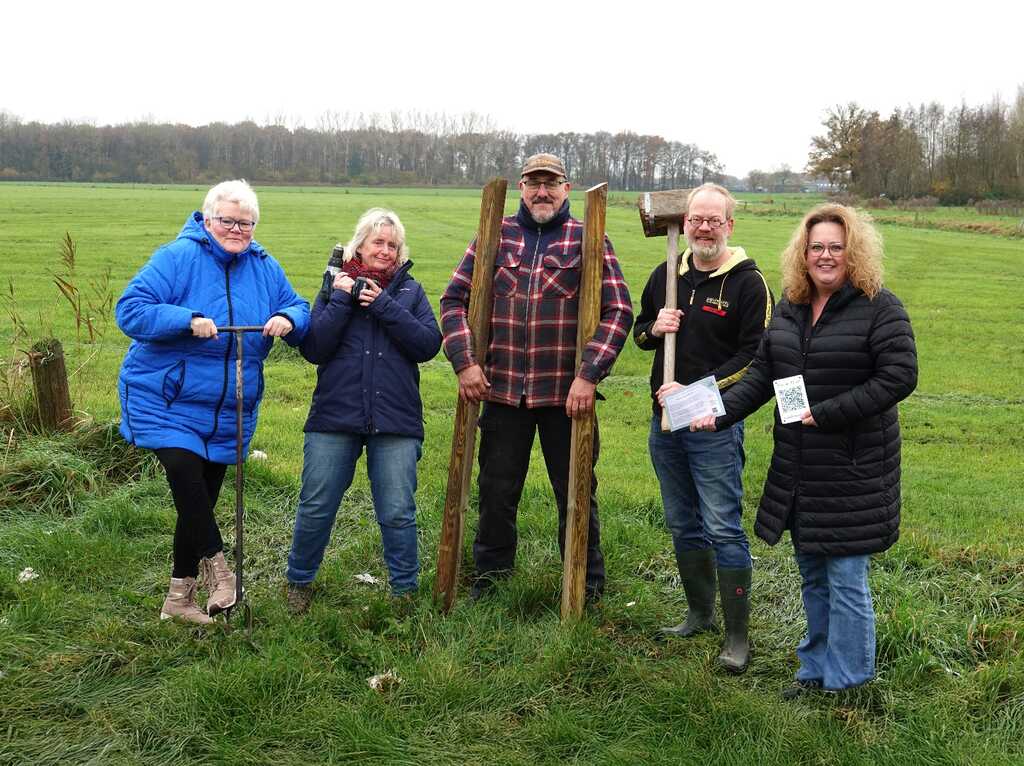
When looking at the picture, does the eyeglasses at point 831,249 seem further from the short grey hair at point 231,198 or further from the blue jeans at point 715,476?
the short grey hair at point 231,198

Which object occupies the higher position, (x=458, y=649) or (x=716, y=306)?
(x=716, y=306)

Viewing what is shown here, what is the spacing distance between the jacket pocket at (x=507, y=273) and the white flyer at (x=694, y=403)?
3.82 ft

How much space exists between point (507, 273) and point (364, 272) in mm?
812

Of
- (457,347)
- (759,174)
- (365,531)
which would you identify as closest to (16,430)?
(365,531)

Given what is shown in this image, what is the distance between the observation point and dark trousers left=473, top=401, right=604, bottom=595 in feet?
17.0

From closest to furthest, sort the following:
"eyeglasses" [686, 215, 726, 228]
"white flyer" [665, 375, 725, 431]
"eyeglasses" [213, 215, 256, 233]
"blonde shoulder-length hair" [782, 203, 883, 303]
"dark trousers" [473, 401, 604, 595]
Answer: "blonde shoulder-length hair" [782, 203, 883, 303], "white flyer" [665, 375, 725, 431], "eyeglasses" [686, 215, 726, 228], "eyeglasses" [213, 215, 256, 233], "dark trousers" [473, 401, 604, 595]

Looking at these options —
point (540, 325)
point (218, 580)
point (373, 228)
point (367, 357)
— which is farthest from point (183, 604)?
point (540, 325)

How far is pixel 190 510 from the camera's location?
15.7ft

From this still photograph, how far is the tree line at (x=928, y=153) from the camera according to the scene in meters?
67.4

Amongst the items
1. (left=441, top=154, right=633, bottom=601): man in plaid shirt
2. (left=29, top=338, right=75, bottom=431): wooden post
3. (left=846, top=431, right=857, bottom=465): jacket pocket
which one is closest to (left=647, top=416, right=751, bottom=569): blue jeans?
(left=441, top=154, right=633, bottom=601): man in plaid shirt

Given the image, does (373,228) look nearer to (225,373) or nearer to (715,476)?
(225,373)

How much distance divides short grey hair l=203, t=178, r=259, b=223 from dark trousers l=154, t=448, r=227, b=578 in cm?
131

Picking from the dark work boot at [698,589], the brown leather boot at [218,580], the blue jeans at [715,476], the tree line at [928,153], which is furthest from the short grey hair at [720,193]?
the tree line at [928,153]

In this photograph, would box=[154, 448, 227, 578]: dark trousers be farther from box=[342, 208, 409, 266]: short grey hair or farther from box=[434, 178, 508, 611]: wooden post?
box=[342, 208, 409, 266]: short grey hair
